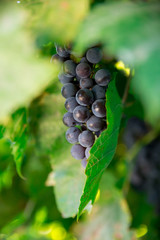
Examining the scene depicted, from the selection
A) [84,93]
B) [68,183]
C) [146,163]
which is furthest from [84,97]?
[146,163]

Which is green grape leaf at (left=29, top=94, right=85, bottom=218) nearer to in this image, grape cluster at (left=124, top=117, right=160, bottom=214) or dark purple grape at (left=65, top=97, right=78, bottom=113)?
dark purple grape at (left=65, top=97, right=78, bottom=113)

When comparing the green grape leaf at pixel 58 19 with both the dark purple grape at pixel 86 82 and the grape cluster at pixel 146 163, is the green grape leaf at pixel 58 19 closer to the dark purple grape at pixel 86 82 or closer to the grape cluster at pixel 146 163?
the dark purple grape at pixel 86 82

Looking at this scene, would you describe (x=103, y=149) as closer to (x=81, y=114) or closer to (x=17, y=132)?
(x=81, y=114)

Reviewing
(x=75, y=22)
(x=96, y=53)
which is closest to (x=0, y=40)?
(x=75, y=22)

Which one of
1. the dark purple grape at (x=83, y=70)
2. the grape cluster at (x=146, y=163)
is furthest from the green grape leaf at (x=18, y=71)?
the grape cluster at (x=146, y=163)

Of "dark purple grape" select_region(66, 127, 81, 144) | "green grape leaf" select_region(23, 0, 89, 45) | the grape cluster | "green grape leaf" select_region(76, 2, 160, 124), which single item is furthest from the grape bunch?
the grape cluster

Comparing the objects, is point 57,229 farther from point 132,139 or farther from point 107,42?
point 107,42
